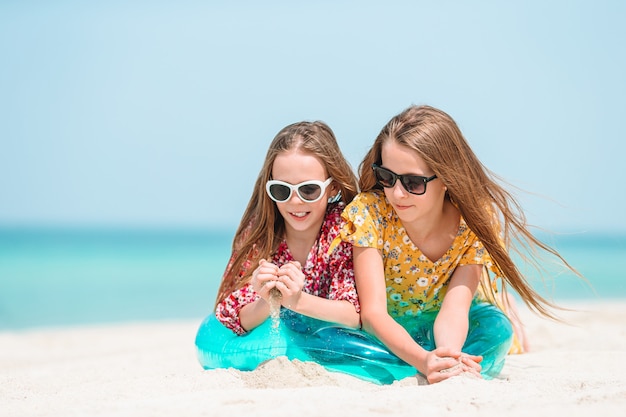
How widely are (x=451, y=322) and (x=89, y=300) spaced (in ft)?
36.6

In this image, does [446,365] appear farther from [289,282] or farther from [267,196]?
[267,196]

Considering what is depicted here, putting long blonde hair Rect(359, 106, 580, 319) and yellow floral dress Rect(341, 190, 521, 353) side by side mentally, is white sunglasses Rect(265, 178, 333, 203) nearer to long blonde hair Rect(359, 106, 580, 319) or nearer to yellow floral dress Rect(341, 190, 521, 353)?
yellow floral dress Rect(341, 190, 521, 353)

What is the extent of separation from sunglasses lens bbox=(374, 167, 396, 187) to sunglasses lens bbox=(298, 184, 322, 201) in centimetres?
34

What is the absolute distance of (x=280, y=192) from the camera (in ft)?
13.0

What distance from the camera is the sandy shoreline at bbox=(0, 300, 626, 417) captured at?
2.54 metres

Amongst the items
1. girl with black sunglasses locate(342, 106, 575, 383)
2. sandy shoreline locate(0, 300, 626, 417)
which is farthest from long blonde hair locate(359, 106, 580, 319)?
sandy shoreline locate(0, 300, 626, 417)

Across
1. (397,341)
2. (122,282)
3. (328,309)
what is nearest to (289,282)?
(328,309)

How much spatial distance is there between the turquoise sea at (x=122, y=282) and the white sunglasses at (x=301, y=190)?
4.76 ft

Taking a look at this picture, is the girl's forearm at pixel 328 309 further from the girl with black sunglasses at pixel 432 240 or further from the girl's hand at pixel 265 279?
the girl's hand at pixel 265 279

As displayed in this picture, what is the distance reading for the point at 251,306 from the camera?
394cm

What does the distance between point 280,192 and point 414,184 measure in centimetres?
75

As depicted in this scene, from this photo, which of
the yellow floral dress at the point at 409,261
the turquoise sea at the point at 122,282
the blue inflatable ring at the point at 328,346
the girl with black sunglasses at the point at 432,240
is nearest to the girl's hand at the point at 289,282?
the blue inflatable ring at the point at 328,346

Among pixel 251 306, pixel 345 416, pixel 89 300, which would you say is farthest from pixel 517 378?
pixel 89 300

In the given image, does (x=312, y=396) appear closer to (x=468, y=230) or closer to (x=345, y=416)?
(x=345, y=416)
